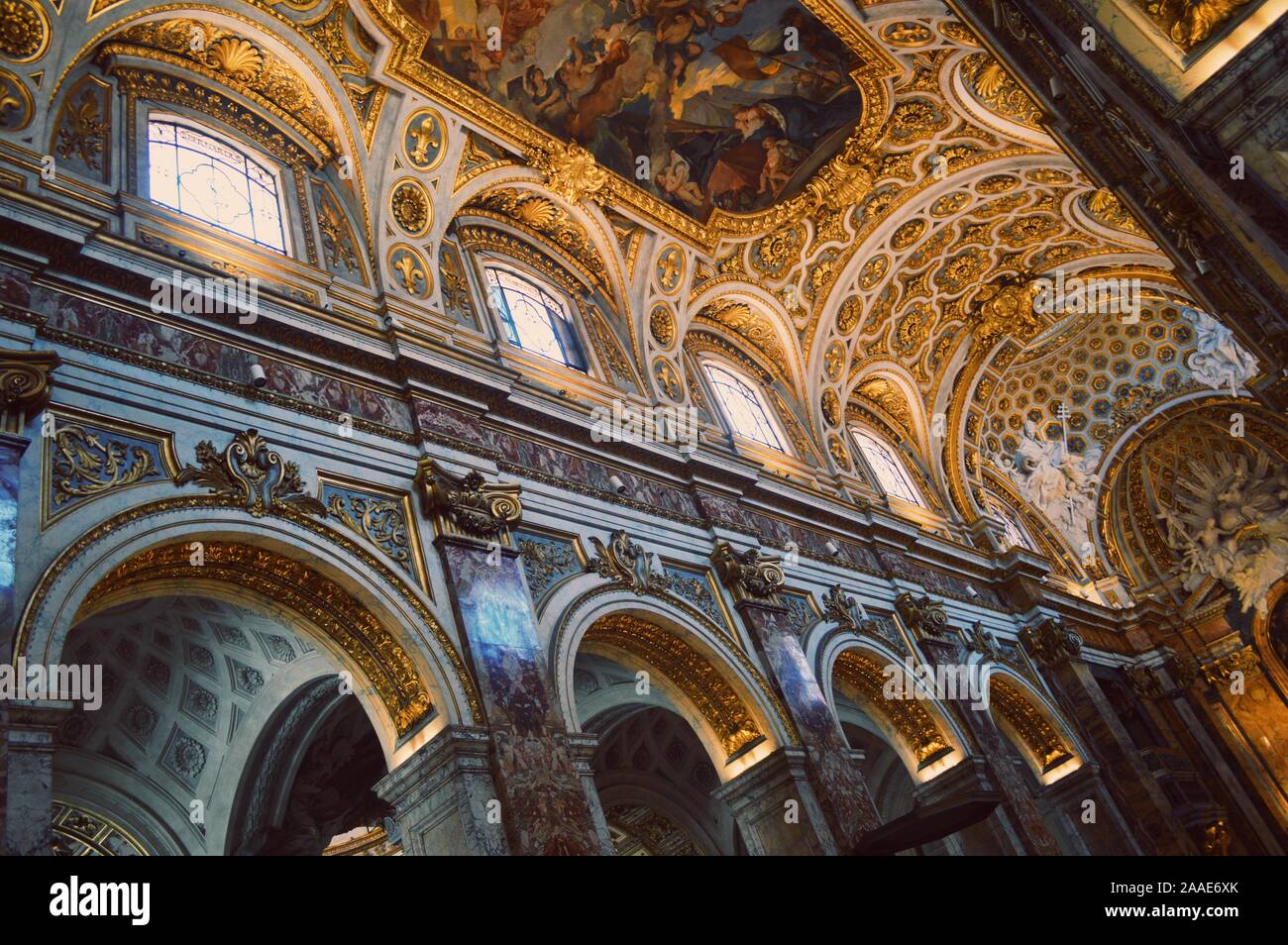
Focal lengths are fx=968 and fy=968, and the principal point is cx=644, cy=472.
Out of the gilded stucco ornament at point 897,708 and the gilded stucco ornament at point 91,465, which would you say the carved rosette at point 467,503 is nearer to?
the gilded stucco ornament at point 91,465

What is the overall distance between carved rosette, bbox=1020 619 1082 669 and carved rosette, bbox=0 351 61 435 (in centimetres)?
1560

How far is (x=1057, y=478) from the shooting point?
75.6ft

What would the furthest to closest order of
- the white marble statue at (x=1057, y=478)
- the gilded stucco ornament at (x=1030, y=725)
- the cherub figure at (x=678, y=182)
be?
1. the white marble statue at (x=1057, y=478)
2. the gilded stucco ornament at (x=1030, y=725)
3. the cherub figure at (x=678, y=182)

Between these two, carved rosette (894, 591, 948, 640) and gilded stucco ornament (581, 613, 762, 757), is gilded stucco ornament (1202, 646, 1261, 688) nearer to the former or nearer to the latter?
carved rosette (894, 591, 948, 640)

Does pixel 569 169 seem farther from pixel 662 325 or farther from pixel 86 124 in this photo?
pixel 86 124

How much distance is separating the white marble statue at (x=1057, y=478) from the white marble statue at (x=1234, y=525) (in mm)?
1861

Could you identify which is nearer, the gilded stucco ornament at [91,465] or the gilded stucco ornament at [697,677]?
the gilded stucco ornament at [91,465]

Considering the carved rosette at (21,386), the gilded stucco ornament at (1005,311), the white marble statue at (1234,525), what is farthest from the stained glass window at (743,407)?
the white marble statue at (1234,525)

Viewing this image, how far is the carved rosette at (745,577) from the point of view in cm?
1163

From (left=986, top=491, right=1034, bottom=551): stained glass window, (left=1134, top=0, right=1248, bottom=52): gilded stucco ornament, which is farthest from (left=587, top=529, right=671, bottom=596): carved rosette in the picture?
(left=986, top=491, right=1034, bottom=551): stained glass window

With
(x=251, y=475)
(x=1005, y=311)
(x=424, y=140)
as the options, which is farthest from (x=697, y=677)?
(x=1005, y=311)

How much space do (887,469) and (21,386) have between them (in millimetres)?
15386

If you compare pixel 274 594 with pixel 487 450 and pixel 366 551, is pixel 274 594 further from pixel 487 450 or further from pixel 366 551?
pixel 487 450
